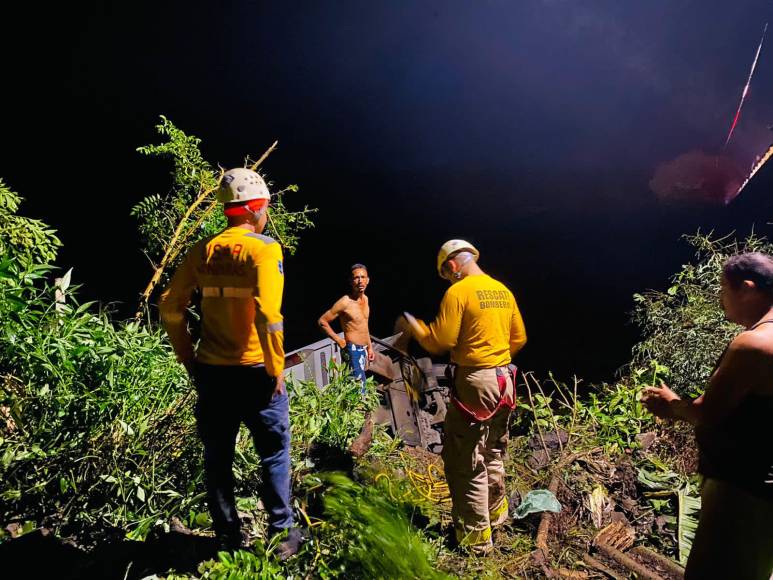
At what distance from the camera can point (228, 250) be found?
238 centimetres

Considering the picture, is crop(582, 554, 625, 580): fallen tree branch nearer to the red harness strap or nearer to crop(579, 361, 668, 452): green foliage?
the red harness strap

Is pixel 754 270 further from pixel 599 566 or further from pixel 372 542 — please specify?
pixel 599 566

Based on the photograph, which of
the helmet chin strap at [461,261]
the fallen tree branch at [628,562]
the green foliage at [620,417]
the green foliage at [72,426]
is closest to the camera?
the green foliage at [72,426]

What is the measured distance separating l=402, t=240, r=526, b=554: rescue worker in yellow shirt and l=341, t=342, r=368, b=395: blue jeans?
253cm

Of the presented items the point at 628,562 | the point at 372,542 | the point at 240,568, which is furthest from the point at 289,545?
the point at 628,562

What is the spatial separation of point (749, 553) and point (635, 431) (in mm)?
3819

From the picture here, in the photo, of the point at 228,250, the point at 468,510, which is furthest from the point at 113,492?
the point at 468,510

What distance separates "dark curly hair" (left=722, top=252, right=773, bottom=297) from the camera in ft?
6.27

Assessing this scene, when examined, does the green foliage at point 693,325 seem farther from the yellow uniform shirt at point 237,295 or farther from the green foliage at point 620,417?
the yellow uniform shirt at point 237,295

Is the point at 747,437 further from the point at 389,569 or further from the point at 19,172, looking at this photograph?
the point at 19,172

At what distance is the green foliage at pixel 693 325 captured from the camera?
18.5 feet

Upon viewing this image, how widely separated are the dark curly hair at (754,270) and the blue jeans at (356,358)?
443cm

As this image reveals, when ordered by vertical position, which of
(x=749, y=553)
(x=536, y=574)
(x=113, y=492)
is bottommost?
(x=536, y=574)

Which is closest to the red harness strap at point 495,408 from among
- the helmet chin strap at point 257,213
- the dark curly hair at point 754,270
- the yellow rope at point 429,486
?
the yellow rope at point 429,486
